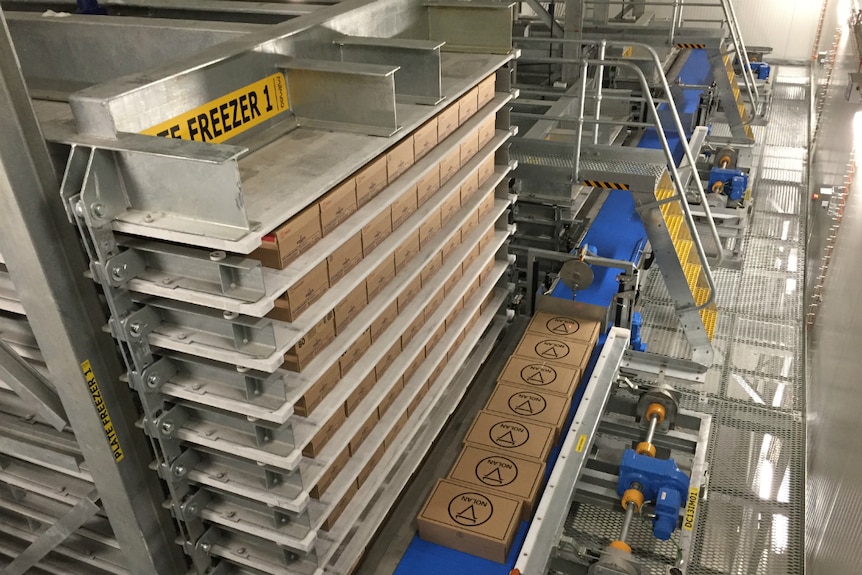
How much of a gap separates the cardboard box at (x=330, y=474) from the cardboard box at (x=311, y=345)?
2.15ft

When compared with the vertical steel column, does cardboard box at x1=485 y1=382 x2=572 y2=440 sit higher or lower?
lower

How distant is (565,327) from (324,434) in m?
2.94

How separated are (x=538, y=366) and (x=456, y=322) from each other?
0.84 meters

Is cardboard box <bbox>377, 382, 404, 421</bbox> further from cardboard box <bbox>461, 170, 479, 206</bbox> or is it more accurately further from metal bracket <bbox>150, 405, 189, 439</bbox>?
cardboard box <bbox>461, 170, 479, 206</bbox>

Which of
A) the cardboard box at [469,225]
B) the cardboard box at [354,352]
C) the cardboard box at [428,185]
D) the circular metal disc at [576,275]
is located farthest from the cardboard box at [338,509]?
the circular metal disc at [576,275]

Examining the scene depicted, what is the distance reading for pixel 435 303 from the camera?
4.93 metres

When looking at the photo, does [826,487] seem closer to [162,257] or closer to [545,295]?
[545,295]

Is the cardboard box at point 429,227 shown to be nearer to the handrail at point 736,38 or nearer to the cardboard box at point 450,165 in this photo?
the cardboard box at point 450,165

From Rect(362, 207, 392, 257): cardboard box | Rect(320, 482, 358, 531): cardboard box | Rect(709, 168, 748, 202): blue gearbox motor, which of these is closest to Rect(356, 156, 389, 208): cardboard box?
Rect(362, 207, 392, 257): cardboard box

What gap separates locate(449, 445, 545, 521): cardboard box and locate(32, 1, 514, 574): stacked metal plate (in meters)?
0.36

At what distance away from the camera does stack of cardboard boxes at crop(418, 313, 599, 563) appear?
432cm

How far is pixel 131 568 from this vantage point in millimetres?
3893

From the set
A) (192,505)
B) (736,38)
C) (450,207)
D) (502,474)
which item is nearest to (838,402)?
(502,474)

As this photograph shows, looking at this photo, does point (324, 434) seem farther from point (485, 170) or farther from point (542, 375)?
point (485, 170)
